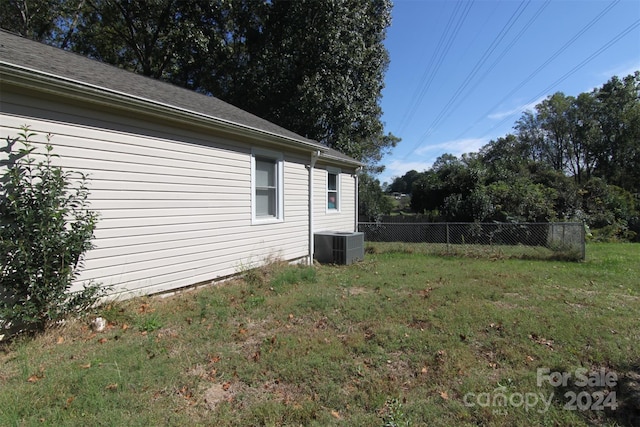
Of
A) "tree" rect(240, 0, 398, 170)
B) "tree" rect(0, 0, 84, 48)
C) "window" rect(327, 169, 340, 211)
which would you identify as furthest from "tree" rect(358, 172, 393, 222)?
"tree" rect(0, 0, 84, 48)

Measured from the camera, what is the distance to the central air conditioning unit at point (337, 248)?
27.3 ft

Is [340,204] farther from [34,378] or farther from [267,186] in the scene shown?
[34,378]

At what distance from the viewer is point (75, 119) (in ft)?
12.7

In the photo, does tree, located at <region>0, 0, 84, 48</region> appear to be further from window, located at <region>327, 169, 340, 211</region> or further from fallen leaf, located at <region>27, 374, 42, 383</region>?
fallen leaf, located at <region>27, 374, 42, 383</region>

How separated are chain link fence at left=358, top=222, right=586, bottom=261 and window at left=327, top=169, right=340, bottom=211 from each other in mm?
2013

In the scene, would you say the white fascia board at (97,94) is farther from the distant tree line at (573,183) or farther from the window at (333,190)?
the distant tree line at (573,183)

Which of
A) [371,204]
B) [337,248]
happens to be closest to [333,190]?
[337,248]

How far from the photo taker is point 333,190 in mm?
10352

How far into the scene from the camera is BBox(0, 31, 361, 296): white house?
146 inches

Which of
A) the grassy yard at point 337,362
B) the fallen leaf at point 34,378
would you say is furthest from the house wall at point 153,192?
the fallen leaf at point 34,378

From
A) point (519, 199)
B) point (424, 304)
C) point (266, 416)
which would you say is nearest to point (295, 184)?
point (424, 304)

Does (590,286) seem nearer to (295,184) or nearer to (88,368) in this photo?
(295,184)

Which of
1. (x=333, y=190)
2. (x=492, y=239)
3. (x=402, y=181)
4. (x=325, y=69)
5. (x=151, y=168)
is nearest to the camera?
(x=151, y=168)

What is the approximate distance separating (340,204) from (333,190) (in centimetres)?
55
